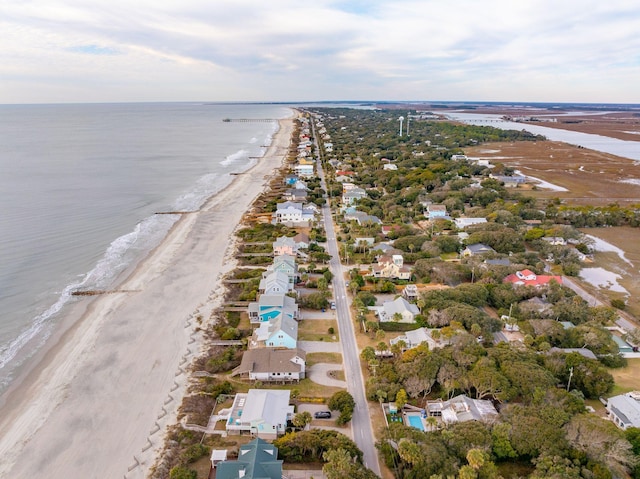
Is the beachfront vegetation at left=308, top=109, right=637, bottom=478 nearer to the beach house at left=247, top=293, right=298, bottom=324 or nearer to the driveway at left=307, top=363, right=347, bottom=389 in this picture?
the driveway at left=307, top=363, right=347, bottom=389

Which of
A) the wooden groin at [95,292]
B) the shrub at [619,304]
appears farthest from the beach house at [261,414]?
the shrub at [619,304]

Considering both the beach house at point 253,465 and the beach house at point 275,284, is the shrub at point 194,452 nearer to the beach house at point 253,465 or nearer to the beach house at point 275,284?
the beach house at point 253,465

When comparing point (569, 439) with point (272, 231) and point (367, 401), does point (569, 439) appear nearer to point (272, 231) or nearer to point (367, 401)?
point (367, 401)

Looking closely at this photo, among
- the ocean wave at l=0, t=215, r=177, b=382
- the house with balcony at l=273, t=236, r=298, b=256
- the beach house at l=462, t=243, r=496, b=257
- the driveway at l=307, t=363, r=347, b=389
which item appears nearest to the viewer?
the driveway at l=307, t=363, r=347, b=389

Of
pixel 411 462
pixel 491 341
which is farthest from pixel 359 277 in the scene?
pixel 411 462

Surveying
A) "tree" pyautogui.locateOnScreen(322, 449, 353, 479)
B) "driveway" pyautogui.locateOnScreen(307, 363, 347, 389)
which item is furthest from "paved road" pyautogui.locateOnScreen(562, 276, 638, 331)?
"tree" pyautogui.locateOnScreen(322, 449, 353, 479)

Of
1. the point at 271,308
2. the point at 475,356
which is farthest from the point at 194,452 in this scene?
the point at 475,356
